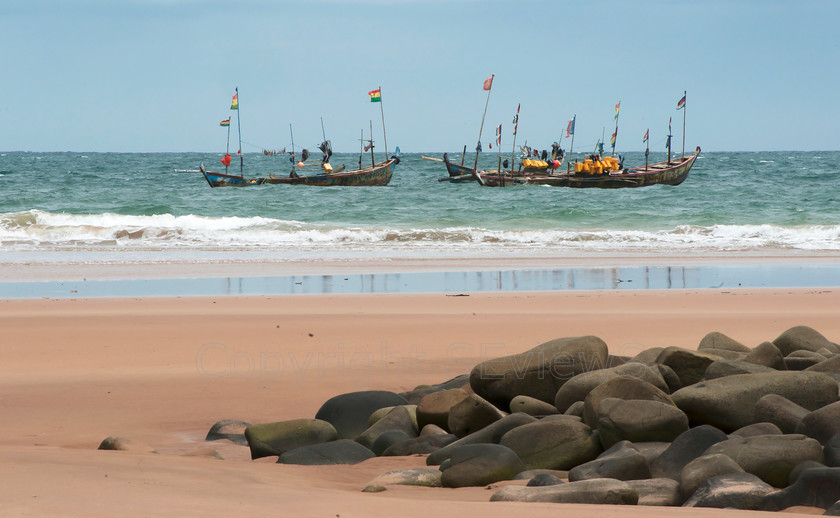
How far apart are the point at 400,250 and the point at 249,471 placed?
1746cm

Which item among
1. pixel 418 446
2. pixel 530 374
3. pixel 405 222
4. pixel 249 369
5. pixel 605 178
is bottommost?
pixel 405 222

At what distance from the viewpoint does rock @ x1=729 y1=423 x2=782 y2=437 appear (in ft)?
15.3

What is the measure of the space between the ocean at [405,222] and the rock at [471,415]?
47.0 ft

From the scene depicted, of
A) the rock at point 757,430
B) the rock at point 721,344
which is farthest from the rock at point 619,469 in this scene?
the rock at point 721,344

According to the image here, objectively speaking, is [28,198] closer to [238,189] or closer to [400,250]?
[238,189]

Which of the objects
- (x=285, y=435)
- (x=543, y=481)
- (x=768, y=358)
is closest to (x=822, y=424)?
(x=543, y=481)

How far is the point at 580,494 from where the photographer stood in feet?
12.3

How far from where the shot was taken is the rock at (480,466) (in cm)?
437

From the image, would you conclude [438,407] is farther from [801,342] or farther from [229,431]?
[801,342]

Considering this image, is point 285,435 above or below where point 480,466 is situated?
below

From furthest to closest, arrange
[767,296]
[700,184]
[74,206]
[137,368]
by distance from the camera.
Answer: [700,184]
[74,206]
[767,296]
[137,368]

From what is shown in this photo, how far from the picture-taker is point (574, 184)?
164 ft

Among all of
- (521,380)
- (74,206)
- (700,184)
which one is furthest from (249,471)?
(700,184)

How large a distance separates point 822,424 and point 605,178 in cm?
4644
